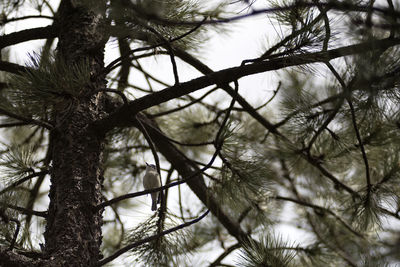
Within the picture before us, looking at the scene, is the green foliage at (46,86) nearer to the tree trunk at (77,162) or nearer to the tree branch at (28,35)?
the tree trunk at (77,162)

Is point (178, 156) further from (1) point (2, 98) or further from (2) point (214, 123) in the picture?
(1) point (2, 98)

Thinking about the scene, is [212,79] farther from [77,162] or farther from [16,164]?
[16,164]

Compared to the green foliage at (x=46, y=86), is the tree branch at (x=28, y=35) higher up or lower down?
higher up

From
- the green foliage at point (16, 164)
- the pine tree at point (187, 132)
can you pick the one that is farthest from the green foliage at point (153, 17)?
the green foliage at point (16, 164)

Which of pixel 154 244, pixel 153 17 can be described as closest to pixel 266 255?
pixel 154 244

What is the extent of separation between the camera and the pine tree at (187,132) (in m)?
1.58

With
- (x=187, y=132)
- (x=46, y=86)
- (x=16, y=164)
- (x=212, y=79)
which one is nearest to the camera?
(x=46, y=86)

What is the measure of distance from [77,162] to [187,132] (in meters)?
1.13

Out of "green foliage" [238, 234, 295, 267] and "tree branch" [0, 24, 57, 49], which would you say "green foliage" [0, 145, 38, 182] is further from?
"green foliage" [238, 234, 295, 267]

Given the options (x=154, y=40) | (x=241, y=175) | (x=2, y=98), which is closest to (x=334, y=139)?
(x=241, y=175)

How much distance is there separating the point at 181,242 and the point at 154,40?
804 mm

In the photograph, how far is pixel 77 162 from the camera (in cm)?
178

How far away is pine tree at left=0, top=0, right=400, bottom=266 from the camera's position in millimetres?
1576

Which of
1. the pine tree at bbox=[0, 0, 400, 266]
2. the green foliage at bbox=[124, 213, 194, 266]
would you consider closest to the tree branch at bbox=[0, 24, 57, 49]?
the pine tree at bbox=[0, 0, 400, 266]
